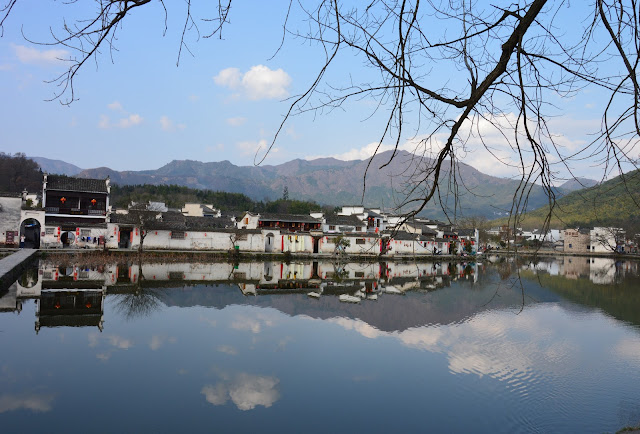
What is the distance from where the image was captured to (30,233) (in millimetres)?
27141

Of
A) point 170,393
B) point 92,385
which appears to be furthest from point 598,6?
point 92,385

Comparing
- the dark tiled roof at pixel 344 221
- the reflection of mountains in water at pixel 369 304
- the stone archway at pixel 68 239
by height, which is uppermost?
the dark tiled roof at pixel 344 221

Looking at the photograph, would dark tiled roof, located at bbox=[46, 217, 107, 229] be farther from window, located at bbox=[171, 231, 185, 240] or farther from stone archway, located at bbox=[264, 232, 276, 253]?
stone archway, located at bbox=[264, 232, 276, 253]

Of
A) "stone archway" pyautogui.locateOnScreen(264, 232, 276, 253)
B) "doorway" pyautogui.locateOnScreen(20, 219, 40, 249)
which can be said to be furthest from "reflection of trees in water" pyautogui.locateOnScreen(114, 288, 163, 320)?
"stone archway" pyautogui.locateOnScreen(264, 232, 276, 253)

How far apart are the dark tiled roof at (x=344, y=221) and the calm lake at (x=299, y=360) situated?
2032 cm

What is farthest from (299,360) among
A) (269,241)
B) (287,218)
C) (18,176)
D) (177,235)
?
(18,176)

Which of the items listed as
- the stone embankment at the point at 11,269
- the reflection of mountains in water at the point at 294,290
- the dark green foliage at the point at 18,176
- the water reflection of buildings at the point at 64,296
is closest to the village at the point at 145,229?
the reflection of mountains in water at the point at 294,290

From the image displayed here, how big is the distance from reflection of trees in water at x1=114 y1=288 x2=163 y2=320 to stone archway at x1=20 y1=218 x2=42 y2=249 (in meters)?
13.7

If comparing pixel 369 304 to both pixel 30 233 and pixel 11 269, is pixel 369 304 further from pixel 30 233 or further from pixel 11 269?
pixel 30 233

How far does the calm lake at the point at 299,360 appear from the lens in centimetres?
634

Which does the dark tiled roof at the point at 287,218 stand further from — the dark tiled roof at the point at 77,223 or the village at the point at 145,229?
the dark tiled roof at the point at 77,223

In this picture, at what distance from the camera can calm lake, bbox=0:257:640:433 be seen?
634 cm

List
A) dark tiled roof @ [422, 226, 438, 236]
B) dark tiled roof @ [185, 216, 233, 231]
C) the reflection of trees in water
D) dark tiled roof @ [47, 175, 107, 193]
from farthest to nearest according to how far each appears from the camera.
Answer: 1. dark tiled roof @ [422, 226, 438, 236]
2. dark tiled roof @ [185, 216, 233, 231]
3. dark tiled roof @ [47, 175, 107, 193]
4. the reflection of trees in water

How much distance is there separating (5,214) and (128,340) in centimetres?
1917
